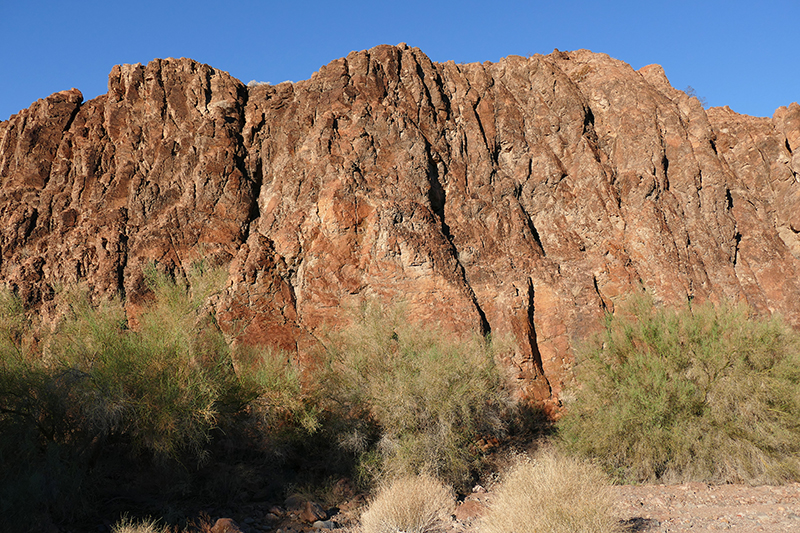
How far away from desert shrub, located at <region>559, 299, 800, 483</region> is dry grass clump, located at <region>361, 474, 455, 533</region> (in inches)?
187

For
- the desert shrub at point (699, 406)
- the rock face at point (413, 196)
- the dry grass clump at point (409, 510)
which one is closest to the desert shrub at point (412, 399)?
the dry grass clump at point (409, 510)

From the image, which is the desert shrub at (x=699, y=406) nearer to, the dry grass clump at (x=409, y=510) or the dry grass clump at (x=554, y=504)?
the dry grass clump at (x=554, y=504)

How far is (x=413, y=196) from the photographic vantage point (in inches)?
762

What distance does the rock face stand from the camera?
17531 mm

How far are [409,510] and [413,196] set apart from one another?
473 inches

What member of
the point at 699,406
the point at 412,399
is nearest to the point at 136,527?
the point at 412,399

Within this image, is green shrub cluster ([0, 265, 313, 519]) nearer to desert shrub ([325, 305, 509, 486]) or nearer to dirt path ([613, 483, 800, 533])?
desert shrub ([325, 305, 509, 486])

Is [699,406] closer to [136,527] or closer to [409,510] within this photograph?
[409,510]

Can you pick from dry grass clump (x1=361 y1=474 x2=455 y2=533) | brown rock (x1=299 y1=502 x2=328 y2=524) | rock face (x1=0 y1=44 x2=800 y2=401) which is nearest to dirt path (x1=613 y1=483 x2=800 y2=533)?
dry grass clump (x1=361 y1=474 x2=455 y2=533)

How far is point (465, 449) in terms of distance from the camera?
1267cm

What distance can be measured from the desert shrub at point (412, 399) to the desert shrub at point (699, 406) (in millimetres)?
2717

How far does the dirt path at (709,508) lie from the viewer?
9079mm

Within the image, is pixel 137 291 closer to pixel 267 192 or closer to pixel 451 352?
pixel 267 192

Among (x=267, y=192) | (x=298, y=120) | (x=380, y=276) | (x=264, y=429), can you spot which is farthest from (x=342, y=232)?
(x=264, y=429)
